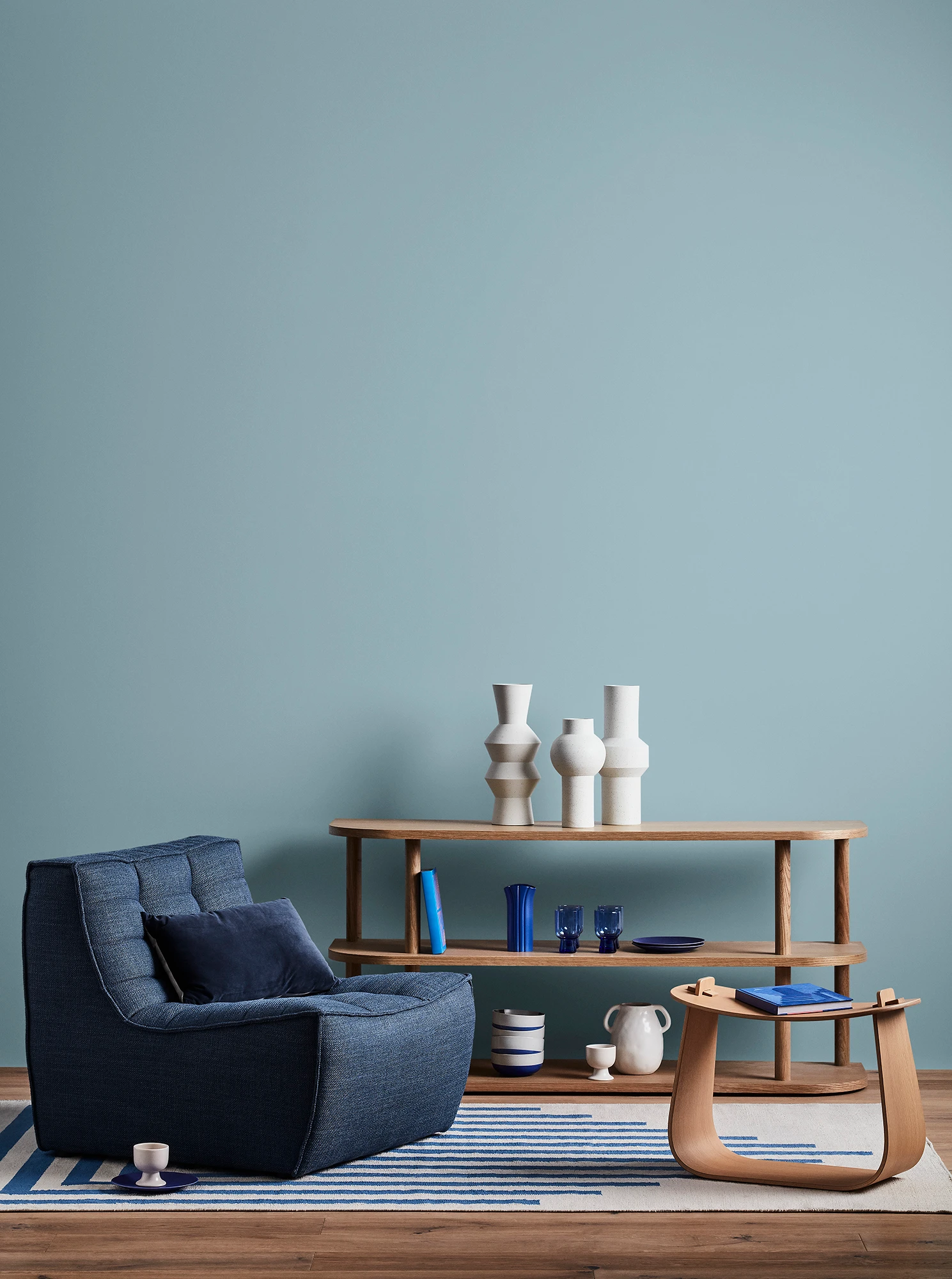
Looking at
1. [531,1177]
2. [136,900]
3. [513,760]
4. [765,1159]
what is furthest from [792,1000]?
[136,900]

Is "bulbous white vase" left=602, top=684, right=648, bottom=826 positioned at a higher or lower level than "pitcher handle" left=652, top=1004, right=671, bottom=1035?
higher

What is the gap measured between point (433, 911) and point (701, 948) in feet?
2.52

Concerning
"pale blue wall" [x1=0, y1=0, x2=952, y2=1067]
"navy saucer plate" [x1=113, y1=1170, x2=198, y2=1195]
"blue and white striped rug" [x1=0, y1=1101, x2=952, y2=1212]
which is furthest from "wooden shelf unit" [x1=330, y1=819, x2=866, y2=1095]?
"navy saucer plate" [x1=113, y1=1170, x2=198, y2=1195]

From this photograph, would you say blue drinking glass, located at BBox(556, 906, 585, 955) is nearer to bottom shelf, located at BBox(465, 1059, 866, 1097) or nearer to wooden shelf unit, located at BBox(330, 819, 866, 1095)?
wooden shelf unit, located at BBox(330, 819, 866, 1095)

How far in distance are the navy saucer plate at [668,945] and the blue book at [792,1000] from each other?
0.72 metres

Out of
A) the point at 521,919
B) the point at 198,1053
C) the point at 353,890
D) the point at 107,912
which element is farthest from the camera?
the point at 353,890

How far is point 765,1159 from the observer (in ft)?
9.55

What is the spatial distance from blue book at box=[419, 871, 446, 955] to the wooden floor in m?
1.05

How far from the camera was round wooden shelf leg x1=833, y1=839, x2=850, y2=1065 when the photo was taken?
12.0 ft

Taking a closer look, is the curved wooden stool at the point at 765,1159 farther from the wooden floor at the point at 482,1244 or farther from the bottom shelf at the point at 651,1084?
the bottom shelf at the point at 651,1084

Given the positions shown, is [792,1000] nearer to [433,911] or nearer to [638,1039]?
[638,1039]

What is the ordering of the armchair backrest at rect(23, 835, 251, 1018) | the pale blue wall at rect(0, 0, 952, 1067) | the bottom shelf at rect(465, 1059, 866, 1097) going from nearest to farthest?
the armchair backrest at rect(23, 835, 251, 1018) < the bottom shelf at rect(465, 1059, 866, 1097) < the pale blue wall at rect(0, 0, 952, 1067)

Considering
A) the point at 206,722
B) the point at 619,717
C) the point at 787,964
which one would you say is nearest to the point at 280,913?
the point at 206,722

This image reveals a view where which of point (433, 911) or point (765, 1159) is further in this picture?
point (433, 911)
